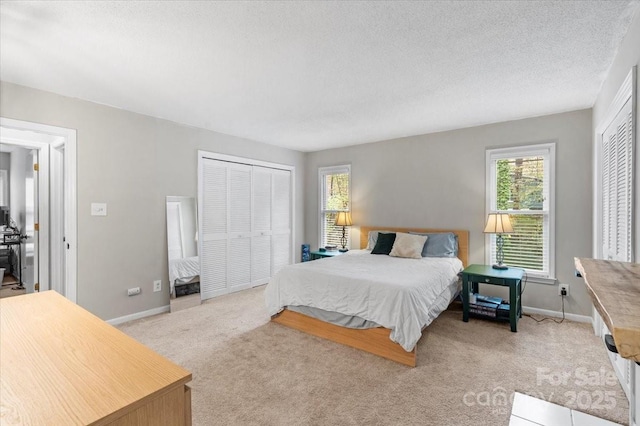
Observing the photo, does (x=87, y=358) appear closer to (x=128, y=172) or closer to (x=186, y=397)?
(x=186, y=397)

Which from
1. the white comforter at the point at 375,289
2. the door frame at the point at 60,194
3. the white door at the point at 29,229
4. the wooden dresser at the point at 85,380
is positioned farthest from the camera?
the white door at the point at 29,229

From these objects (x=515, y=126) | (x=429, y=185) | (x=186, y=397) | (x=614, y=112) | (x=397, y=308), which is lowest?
(x=397, y=308)

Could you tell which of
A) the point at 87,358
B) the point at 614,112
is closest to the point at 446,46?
the point at 614,112

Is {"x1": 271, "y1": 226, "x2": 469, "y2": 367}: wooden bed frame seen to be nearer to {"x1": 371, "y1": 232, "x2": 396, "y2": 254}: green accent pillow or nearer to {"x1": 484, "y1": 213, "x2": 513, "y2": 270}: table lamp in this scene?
{"x1": 371, "y1": 232, "x2": 396, "y2": 254}: green accent pillow

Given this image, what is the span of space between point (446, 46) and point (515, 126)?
90.9 inches

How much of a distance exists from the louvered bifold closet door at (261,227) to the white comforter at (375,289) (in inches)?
69.6

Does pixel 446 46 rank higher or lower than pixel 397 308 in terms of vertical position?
higher

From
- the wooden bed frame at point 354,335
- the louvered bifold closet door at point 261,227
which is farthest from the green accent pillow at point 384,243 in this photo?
the louvered bifold closet door at point 261,227

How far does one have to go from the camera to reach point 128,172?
3582mm

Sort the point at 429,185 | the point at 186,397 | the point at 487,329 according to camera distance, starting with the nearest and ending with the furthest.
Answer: the point at 186,397, the point at 487,329, the point at 429,185

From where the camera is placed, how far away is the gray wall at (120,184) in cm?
315

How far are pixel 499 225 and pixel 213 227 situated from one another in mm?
3769

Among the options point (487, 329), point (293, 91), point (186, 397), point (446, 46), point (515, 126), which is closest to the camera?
point (186, 397)

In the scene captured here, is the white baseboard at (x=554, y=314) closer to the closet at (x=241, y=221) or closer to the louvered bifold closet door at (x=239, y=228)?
the closet at (x=241, y=221)
